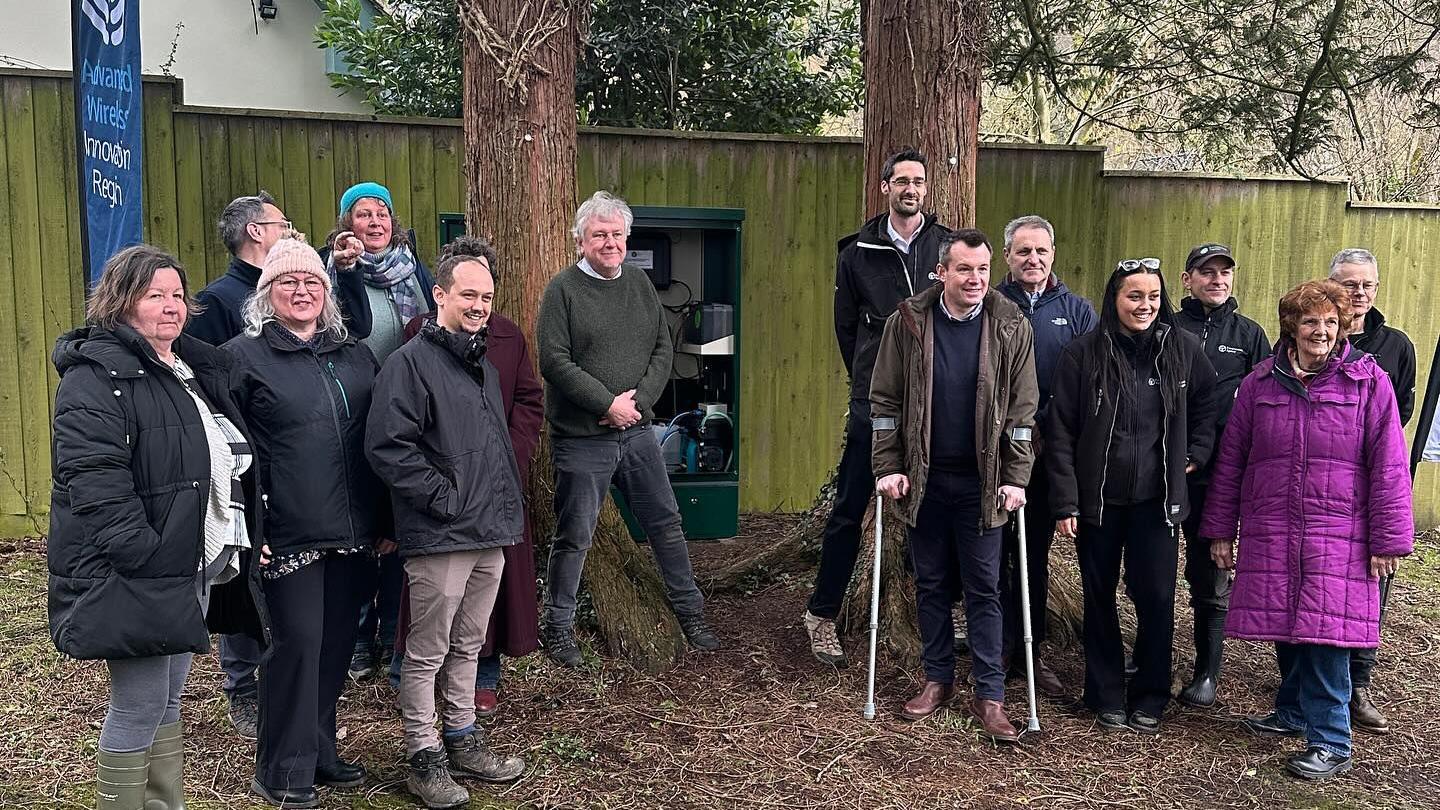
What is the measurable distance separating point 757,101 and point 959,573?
497cm

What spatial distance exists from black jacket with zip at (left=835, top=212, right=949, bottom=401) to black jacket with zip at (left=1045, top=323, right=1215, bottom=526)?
0.67 m

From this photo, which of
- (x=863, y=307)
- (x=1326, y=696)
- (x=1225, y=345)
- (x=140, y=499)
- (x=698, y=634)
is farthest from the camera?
(x=698, y=634)

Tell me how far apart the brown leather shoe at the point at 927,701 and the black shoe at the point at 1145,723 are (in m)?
0.67

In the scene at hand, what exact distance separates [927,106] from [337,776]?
3385mm

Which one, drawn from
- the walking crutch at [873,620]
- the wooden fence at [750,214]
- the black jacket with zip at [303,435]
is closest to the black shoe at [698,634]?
the walking crutch at [873,620]

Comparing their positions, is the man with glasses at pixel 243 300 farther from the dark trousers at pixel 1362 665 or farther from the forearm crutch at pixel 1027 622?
the dark trousers at pixel 1362 665

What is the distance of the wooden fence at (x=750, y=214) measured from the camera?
6.00m

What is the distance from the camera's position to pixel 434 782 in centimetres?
345

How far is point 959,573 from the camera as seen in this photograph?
4121 millimetres

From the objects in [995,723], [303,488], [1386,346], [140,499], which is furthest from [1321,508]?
[140,499]

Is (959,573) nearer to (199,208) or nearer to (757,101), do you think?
(199,208)

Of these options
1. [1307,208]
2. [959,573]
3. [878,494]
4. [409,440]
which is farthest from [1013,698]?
[1307,208]

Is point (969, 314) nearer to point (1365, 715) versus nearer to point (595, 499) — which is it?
point (595, 499)

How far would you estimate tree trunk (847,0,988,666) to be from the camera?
4.72m
